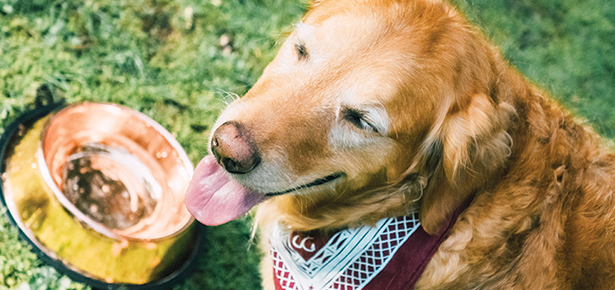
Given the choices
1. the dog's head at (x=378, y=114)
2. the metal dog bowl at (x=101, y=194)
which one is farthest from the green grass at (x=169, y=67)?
the dog's head at (x=378, y=114)

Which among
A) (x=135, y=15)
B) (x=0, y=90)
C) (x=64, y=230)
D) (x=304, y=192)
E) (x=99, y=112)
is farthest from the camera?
(x=135, y=15)

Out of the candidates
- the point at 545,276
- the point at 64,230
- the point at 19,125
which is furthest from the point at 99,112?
the point at 545,276

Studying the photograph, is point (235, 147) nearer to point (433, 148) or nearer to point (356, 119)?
point (356, 119)

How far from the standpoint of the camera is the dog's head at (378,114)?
192cm

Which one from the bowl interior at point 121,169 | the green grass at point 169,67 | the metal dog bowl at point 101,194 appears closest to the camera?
the metal dog bowl at point 101,194

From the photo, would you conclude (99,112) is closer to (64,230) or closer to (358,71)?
(64,230)

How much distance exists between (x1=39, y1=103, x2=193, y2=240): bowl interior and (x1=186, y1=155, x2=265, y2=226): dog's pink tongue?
599mm

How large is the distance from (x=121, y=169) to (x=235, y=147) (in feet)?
A: 5.27

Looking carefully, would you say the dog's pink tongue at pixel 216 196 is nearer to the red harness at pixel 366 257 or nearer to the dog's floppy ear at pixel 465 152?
the red harness at pixel 366 257

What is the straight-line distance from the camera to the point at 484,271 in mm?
2061

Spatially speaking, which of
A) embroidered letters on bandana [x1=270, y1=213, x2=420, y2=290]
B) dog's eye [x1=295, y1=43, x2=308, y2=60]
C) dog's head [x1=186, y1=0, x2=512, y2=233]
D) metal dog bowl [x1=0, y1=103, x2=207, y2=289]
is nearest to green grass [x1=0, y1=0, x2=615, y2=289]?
metal dog bowl [x1=0, y1=103, x2=207, y2=289]

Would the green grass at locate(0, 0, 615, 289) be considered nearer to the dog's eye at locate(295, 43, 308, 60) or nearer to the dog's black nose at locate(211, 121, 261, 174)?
the dog's eye at locate(295, 43, 308, 60)

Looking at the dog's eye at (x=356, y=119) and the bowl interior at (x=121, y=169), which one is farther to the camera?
the bowl interior at (x=121, y=169)

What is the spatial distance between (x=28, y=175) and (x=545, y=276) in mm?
2794
